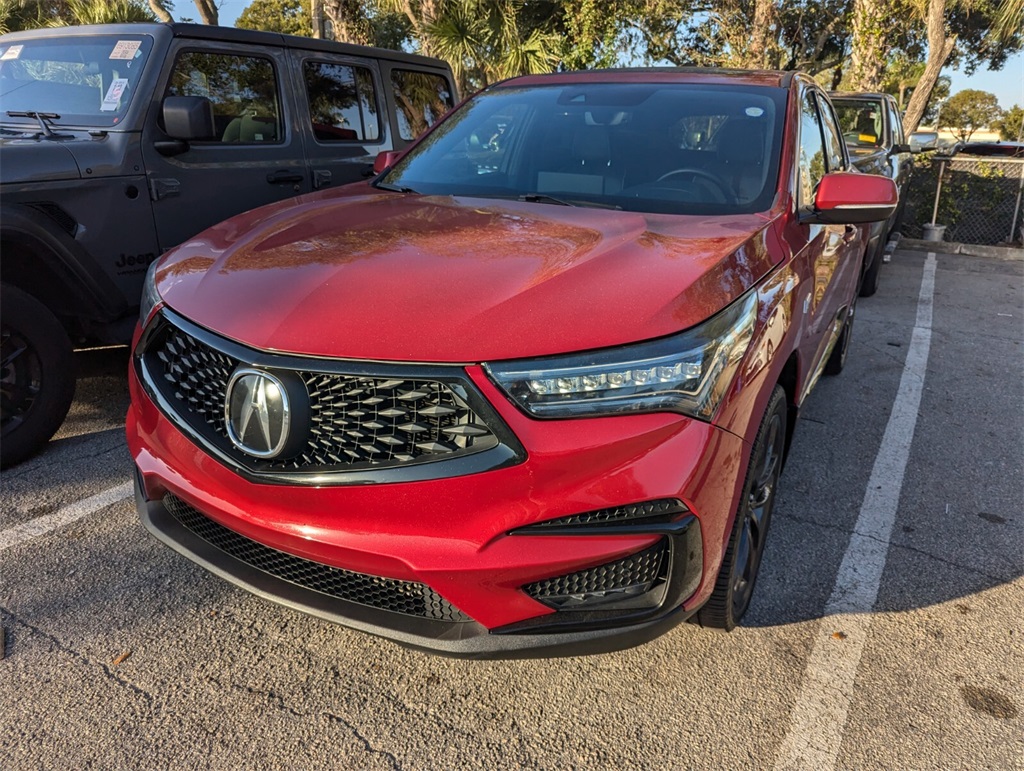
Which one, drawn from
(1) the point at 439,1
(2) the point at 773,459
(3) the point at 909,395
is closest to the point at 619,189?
(2) the point at 773,459

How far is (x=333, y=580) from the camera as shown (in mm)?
1980

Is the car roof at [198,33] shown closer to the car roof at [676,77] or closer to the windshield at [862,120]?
the car roof at [676,77]

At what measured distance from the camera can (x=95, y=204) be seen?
3570 millimetres

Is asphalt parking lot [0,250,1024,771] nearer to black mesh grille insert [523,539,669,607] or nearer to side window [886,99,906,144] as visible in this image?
black mesh grille insert [523,539,669,607]

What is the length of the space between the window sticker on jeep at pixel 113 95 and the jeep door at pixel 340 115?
3.42 feet

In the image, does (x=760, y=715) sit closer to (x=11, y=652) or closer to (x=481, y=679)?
(x=481, y=679)

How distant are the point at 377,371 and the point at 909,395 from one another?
4.25 meters

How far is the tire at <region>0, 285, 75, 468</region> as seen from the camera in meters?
3.33

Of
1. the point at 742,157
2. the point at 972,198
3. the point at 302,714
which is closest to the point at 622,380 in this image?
the point at 302,714

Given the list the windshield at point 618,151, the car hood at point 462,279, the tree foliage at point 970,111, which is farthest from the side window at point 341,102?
the tree foliage at point 970,111

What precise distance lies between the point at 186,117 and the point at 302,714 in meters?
2.81

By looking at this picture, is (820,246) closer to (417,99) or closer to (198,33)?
A: (198,33)

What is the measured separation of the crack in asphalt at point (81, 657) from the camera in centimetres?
220

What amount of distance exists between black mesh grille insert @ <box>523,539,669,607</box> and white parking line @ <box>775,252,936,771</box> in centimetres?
68
